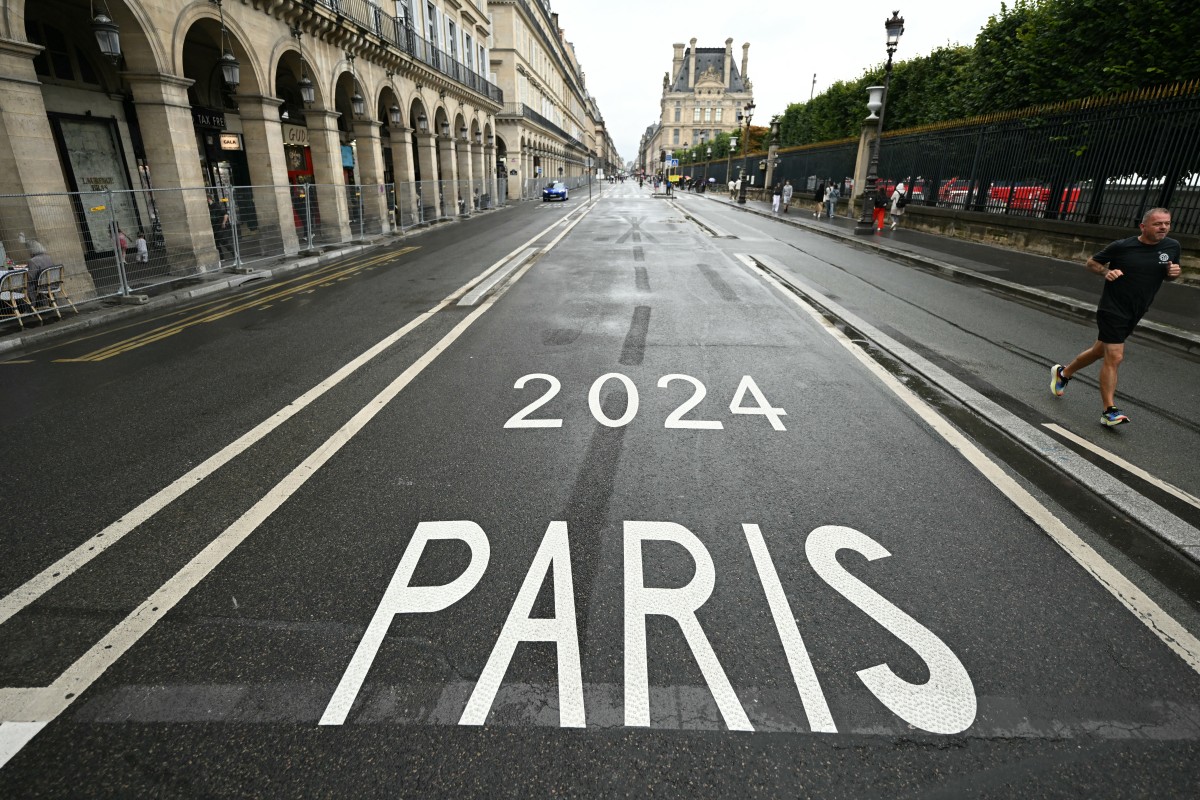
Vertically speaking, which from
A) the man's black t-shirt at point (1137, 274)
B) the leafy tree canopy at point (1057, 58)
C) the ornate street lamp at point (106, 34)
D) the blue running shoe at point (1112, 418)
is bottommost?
the blue running shoe at point (1112, 418)

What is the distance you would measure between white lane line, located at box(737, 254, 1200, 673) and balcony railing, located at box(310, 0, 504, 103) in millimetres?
21101

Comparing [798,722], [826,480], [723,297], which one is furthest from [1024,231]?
[798,722]

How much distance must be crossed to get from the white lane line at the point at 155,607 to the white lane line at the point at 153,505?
58 cm

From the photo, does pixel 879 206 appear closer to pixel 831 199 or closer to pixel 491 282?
pixel 831 199

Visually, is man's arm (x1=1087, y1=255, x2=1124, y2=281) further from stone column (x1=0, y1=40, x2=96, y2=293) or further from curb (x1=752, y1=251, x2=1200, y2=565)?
stone column (x1=0, y1=40, x2=96, y2=293)

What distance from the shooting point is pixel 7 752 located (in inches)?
83.8

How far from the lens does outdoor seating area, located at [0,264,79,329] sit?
846cm

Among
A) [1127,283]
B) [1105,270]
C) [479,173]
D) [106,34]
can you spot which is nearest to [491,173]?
[479,173]

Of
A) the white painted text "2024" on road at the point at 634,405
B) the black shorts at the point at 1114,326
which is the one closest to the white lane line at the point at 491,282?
the white painted text "2024" on road at the point at 634,405

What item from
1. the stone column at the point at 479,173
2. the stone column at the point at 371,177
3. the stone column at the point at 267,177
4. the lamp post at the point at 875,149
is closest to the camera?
the stone column at the point at 267,177

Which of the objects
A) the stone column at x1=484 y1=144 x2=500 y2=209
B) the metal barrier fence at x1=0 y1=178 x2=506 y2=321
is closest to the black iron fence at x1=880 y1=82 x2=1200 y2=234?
the metal barrier fence at x1=0 y1=178 x2=506 y2=321

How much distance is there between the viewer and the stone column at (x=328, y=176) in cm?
1900

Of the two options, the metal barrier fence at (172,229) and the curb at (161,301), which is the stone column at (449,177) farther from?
the curb at (161,301)

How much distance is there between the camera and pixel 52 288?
31.0ft
